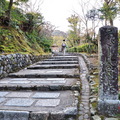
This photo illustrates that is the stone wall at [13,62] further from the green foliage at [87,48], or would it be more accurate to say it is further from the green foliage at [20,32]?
the green foliage at [87,48]

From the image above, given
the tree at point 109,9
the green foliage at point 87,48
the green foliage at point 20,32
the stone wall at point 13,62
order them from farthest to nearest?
the green foliage at point 87,48 → the tree at point 109,9 → the green foliage at point 20,32 → the stone wall at point 13,62

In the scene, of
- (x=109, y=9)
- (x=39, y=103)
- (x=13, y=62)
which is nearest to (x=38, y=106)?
(x=39, y=103)

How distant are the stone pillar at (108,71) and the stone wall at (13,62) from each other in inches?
144

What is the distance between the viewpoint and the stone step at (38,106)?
2.29 meters

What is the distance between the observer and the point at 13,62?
5508 mm

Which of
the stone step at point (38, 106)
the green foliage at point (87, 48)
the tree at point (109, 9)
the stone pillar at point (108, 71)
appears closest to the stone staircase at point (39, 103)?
the stone step at point (38, 106)

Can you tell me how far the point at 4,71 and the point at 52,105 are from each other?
3075 mm

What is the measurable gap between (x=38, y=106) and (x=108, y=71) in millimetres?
1540

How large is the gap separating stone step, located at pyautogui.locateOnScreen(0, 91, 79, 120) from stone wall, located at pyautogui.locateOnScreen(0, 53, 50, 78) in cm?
175

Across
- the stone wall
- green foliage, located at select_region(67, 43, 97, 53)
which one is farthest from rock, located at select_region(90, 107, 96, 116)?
green foliage, located at select_region(67, 43, 97, 53)

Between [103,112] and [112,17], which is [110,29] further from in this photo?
[112,17]

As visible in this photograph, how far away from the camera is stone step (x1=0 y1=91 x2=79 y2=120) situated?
7.52 feet

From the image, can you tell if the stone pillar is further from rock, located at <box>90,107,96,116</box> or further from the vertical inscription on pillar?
rock, located at <box>90,107,96,116</box>

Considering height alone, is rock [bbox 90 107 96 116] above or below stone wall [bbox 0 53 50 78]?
below
